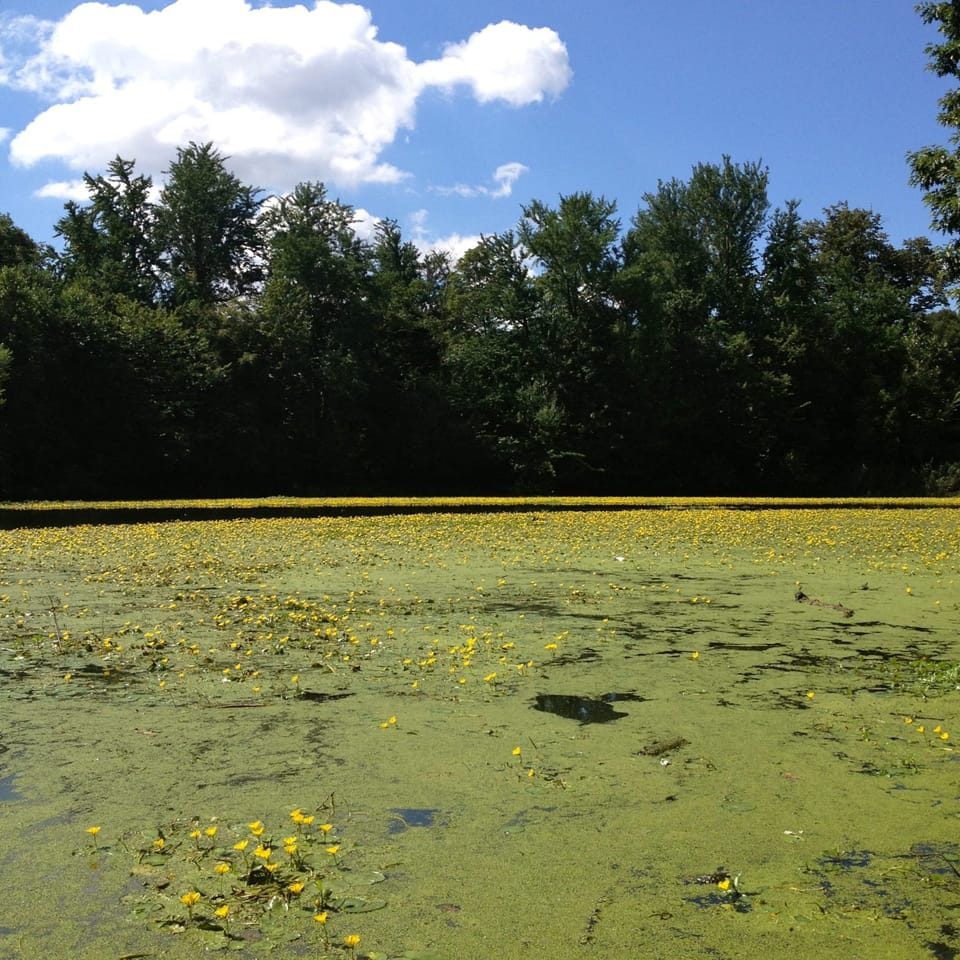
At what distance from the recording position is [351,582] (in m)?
10.5

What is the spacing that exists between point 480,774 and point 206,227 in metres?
43.0

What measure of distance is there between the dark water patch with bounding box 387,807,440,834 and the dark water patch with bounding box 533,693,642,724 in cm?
149

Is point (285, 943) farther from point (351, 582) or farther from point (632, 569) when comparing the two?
point (632, 569)

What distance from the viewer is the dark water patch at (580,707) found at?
518 centimetres

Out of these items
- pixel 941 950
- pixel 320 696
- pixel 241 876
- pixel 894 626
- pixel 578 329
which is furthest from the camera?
pixel 578 329

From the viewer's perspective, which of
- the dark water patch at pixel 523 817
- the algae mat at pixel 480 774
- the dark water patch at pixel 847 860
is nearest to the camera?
the algae mat at pixel 480 774

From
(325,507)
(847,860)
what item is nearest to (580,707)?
(847,860)

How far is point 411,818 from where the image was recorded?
12.3 ft

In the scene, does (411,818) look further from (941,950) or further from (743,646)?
(743,646)

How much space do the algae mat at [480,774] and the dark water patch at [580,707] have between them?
0.07ft

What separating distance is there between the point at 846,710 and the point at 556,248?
113ft

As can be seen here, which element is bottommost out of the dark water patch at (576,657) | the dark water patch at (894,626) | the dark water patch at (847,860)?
the dark water patch at (847,860)

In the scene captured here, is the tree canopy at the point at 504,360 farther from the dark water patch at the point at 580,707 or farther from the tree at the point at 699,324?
the dark water patch at the point at 580,707

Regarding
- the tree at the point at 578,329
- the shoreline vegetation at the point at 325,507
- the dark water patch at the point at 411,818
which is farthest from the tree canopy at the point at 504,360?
the dark water patch at the point at 411,818
